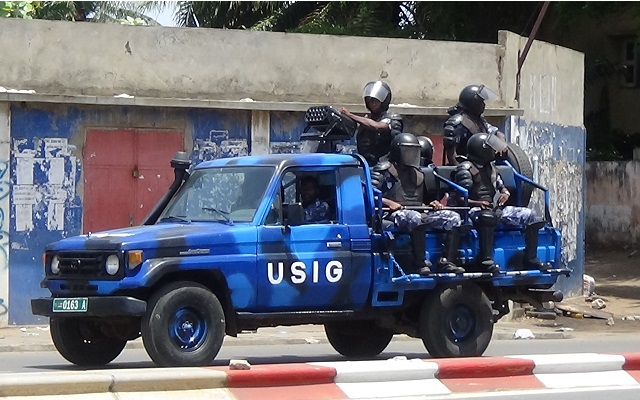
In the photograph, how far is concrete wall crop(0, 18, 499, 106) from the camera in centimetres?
1717

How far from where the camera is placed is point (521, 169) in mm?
13906

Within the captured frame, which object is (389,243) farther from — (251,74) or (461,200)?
(251,74)

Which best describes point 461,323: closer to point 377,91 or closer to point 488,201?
point 488,201

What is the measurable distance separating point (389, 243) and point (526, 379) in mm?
2030

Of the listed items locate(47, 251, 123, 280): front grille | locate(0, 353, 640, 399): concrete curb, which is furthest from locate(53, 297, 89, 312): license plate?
locate(0, 353, 640, 399): concrete curb

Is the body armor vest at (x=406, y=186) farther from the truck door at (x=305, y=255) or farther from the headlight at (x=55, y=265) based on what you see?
the headlight at (x=55, y=265)

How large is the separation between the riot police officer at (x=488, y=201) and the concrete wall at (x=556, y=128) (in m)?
6.81

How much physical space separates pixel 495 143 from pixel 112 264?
4439mm

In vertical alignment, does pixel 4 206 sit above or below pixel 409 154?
below

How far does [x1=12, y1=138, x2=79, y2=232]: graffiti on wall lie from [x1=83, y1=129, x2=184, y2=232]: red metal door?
0.91 feet

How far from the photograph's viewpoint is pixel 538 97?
2105 cm

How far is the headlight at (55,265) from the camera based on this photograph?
37.7ft

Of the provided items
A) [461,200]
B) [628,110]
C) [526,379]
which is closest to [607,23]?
[628,110]

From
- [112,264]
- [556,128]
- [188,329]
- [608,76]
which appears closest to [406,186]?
[188,329]
